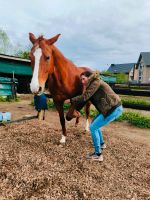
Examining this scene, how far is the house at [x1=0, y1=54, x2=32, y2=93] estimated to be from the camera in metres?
21.3

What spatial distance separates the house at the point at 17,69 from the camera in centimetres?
2131

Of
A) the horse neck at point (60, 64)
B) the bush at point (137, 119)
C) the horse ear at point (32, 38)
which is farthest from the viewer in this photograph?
the bush at point (137, 119)

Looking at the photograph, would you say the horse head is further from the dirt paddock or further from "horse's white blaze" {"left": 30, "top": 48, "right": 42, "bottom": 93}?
the dirt paddock

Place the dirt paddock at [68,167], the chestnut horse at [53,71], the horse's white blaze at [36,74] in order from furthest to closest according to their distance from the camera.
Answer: the chestnut horse at [53,71] < the horse's white blaze at [36,74] < the dirt paddock at [68,167]

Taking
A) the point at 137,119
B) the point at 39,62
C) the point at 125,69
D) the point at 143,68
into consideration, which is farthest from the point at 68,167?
the point at 125,69

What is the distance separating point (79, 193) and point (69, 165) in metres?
1.11

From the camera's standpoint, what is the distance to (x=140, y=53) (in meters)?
75.0

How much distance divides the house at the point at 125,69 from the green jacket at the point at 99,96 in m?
80.8

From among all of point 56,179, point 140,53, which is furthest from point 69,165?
point 140,53

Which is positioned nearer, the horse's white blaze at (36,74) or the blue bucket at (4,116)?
the horse's white blaze at (36,74)

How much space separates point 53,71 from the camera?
5.68 meters

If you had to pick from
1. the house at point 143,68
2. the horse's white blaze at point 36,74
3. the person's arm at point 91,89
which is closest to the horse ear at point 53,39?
the horse's white blaze at point 36,74

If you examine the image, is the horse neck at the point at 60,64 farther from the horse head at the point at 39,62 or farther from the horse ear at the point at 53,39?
the horse head at the point at 39,62

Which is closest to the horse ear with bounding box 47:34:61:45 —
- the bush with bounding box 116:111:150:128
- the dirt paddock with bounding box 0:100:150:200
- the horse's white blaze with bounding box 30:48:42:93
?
the horse's white blaze with bounding box 30:48:42:93
